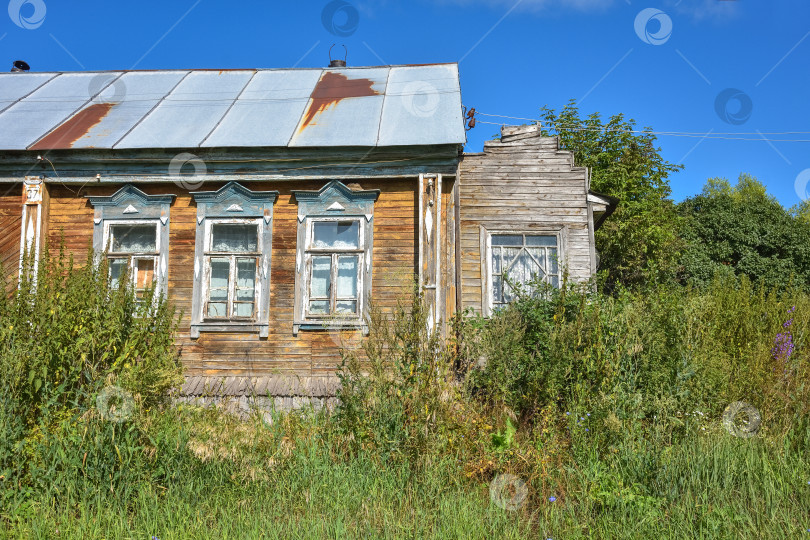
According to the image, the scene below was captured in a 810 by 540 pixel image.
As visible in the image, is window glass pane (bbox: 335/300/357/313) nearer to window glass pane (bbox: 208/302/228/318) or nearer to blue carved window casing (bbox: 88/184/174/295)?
window glass pane (bbox: 208/302/228/318)

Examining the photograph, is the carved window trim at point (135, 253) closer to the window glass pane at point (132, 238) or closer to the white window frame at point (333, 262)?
the window glass pane at point (132, 238)

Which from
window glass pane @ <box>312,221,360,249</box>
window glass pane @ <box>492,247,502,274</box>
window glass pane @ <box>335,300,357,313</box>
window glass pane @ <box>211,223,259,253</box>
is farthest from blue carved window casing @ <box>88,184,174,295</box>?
window glass pane @ <box>492,247,502,274</box>

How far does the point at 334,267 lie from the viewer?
27.1 ft

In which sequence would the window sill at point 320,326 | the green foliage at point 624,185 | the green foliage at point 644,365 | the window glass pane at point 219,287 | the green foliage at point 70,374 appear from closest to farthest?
the green foliage at point 70,374 < the green foliage at point 644,365 < the window sill at point 320,326 < the window glass pane at point 219,287 < the green foliage at point 624,185

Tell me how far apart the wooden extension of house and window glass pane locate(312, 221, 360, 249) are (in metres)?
0.02

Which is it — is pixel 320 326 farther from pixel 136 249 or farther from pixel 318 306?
pixel 136 249

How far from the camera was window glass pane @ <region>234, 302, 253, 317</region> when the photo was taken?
829cm

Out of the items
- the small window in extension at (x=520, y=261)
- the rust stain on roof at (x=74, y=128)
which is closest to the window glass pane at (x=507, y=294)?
the small window in extension at (x=520, y=261)

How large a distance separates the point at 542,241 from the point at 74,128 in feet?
25.5

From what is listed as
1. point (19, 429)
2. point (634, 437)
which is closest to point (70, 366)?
point (19, 429)

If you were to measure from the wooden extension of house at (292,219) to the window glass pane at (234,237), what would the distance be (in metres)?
0.03

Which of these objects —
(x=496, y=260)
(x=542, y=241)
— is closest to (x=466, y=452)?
(x=496, y=260)

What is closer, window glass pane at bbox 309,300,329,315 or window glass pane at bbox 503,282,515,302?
window glass pane at bbox 309,300,329,315

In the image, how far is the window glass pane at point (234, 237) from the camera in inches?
333
